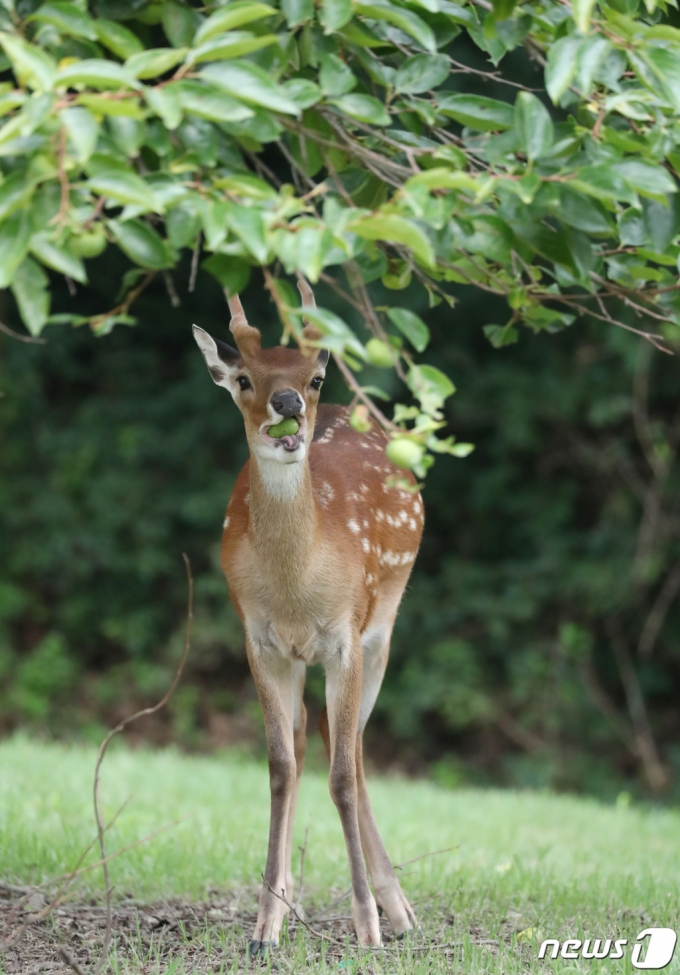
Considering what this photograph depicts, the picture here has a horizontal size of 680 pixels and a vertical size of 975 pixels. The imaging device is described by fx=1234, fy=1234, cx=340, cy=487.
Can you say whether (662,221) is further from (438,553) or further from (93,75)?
(438,553)

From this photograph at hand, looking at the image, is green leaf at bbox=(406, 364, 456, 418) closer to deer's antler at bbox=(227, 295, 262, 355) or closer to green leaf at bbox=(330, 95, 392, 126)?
green leaf at bbox=(330, 95, 392, 126)

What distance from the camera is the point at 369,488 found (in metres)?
4.23

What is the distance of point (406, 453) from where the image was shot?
219 centimetres

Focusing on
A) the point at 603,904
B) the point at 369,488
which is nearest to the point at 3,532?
the point at 369,488

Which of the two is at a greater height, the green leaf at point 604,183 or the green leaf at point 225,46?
the green leaf at point 225,46

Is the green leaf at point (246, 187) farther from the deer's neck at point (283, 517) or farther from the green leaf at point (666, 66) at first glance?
the deer's neck at point (283, 517)

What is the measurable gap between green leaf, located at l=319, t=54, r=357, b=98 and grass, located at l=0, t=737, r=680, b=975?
2119 mm

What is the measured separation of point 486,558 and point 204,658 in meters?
2.38

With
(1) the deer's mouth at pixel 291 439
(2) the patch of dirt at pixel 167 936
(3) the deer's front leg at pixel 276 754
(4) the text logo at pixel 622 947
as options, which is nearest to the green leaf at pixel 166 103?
(1) the deer's mouth at pixel 291 439

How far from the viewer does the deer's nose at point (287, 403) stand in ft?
10.7

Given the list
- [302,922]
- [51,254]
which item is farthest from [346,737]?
[51,254]

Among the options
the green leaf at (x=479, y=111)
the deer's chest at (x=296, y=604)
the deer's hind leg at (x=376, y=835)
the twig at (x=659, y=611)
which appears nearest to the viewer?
the green leaf at (x=479, y=111)

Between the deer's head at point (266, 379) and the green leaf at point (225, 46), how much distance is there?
4.22ft

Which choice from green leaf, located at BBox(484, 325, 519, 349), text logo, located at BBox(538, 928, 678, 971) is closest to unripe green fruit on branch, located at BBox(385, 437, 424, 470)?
green leaf, located at BBox(484, 325, 519, 349)
